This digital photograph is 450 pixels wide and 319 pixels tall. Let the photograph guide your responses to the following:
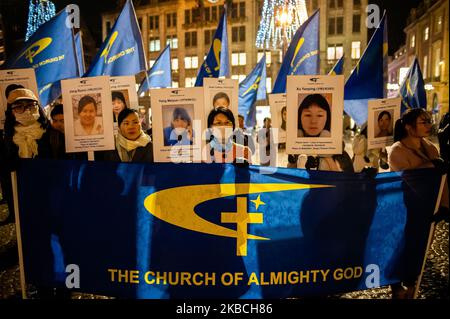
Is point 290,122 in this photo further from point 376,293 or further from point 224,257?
point 376,293

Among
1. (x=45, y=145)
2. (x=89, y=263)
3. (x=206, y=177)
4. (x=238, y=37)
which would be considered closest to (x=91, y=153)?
(x=45, y=145)

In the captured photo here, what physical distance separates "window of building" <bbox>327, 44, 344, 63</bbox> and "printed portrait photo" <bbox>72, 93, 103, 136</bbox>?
45618 mm

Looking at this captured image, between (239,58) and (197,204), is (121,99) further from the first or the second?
(239,58)

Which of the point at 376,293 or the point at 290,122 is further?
the point at 376,293

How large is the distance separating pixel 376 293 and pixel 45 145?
154 inches

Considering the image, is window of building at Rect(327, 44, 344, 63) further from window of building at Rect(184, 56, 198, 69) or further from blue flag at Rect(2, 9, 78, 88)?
blue flag at Rect(2, 9, 78, 88)

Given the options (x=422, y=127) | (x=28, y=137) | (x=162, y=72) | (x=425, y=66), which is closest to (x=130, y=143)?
(x=28, y=137)

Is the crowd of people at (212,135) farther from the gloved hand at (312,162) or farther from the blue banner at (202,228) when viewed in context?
the blue banner at (202,228)

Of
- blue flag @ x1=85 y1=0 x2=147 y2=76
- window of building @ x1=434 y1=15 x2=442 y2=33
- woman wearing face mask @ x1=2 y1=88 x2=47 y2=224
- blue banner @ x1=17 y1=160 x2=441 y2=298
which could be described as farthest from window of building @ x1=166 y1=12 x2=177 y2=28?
blue banner @ x1=17 y1=160 x2=441 y2=298

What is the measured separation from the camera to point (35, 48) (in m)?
5.20

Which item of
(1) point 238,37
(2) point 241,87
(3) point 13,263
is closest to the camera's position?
(3) point 13,263

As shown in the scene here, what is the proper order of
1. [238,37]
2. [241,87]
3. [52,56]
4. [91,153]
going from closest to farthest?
[91,153]
[52,56]
[241,87]
[238,37]

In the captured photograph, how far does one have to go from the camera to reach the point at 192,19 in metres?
49.8

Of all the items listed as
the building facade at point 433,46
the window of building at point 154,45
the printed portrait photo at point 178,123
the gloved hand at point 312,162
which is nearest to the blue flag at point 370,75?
the gloved hand at point 312,162
